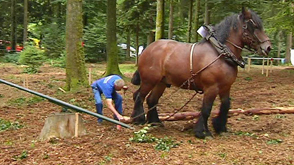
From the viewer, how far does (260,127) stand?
744 cm

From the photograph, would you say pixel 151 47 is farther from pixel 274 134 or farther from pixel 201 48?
pixel 274 134

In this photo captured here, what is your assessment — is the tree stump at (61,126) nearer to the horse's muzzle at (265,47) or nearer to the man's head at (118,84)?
the man's head at (118,84)

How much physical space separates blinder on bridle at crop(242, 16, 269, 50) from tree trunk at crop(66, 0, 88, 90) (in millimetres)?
5985

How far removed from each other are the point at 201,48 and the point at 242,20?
924 mm

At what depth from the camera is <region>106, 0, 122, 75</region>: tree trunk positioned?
49.2 feet

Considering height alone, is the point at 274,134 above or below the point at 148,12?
below

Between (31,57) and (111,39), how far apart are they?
4.72m

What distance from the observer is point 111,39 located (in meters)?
15.3

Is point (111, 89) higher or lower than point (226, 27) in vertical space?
lower

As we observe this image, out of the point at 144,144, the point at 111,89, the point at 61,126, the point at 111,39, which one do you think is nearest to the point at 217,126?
the point at 144,144

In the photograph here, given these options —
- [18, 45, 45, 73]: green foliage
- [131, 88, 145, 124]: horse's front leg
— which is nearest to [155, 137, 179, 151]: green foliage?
[131, 88, 145, 124]: horse's front leg

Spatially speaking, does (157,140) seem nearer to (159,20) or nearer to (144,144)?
(144,144)

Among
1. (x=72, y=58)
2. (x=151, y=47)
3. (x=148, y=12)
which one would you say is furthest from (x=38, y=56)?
(x=151, y=47)

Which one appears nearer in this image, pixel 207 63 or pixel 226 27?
pixel 207 63
